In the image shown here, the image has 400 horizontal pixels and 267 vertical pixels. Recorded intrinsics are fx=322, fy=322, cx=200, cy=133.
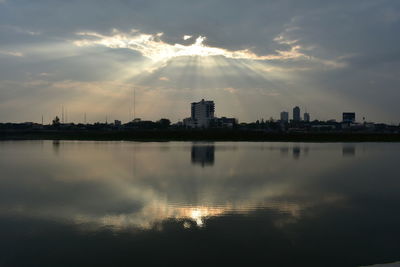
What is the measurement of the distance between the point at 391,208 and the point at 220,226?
520 inches

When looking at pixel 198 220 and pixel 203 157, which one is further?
pixel 203 157

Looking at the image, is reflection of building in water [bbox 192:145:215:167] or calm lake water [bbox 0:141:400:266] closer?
calm lake water [bbox 0:141:400:266]

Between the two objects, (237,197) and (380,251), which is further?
(237,197)

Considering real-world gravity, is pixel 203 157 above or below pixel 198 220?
above

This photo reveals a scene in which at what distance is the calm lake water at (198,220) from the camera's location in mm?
14531

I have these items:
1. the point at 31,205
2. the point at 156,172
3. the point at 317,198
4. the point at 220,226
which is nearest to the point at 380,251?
the point at 220,226

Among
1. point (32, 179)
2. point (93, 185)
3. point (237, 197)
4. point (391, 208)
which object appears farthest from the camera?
point (32, 179)

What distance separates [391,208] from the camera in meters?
22.9

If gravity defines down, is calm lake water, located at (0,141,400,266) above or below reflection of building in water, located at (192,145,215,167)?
below

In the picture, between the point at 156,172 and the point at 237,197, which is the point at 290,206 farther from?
the point at 156,172

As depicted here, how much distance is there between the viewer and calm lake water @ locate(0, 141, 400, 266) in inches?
572

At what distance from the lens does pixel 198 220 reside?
64.2 feet

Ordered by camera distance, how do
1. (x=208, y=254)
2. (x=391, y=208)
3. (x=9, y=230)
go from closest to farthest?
1. (x=208, y=254)
2. (x=9, y=230)
3. (x=391, y=208)

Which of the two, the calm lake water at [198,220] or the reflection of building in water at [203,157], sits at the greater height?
the reflection of building in water at [203,157]
